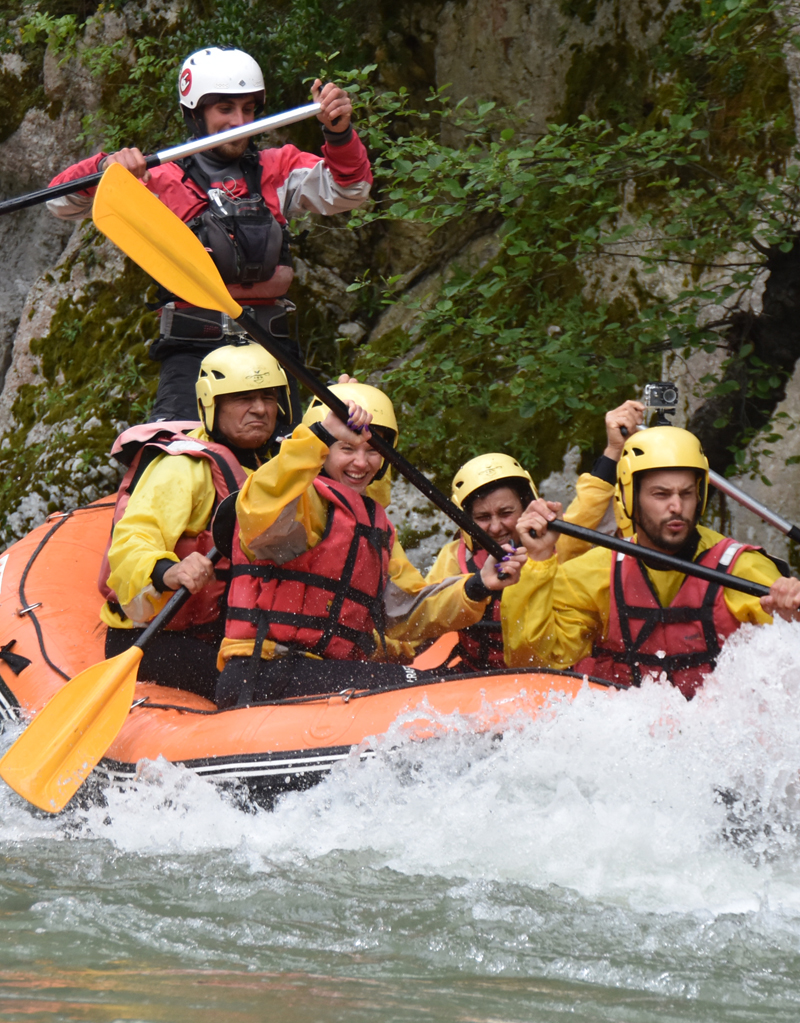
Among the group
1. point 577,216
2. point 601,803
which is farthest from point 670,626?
point 577,216

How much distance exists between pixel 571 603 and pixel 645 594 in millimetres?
247

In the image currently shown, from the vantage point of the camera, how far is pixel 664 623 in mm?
3594

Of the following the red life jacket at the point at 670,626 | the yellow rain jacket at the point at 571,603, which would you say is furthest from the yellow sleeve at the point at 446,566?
the red life jacket at the point at 670,626

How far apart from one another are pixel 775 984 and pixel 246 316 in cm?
239

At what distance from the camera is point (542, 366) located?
4730mm

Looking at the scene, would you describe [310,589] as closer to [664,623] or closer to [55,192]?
[664,623]

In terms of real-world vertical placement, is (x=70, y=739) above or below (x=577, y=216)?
below

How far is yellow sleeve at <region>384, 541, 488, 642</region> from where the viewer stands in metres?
3.82

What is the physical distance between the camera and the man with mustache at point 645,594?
3.55 meters

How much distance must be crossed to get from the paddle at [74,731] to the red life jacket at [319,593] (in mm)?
231

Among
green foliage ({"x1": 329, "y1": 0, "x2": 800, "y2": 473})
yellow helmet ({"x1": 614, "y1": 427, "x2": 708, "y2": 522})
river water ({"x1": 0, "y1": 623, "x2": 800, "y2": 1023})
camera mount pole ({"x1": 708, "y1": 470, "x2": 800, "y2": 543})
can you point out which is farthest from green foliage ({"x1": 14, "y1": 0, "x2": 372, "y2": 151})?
river water ({"x1": 0, "y1": 623, "x2": 800, "y2": 1023})

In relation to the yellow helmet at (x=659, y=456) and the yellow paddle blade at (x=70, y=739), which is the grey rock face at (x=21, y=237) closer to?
the yellow paddle blade at (x=70, y=739)

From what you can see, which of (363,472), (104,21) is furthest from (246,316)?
(104,21)

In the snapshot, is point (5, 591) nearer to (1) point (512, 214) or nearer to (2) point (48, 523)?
(2) point (48, 523)
